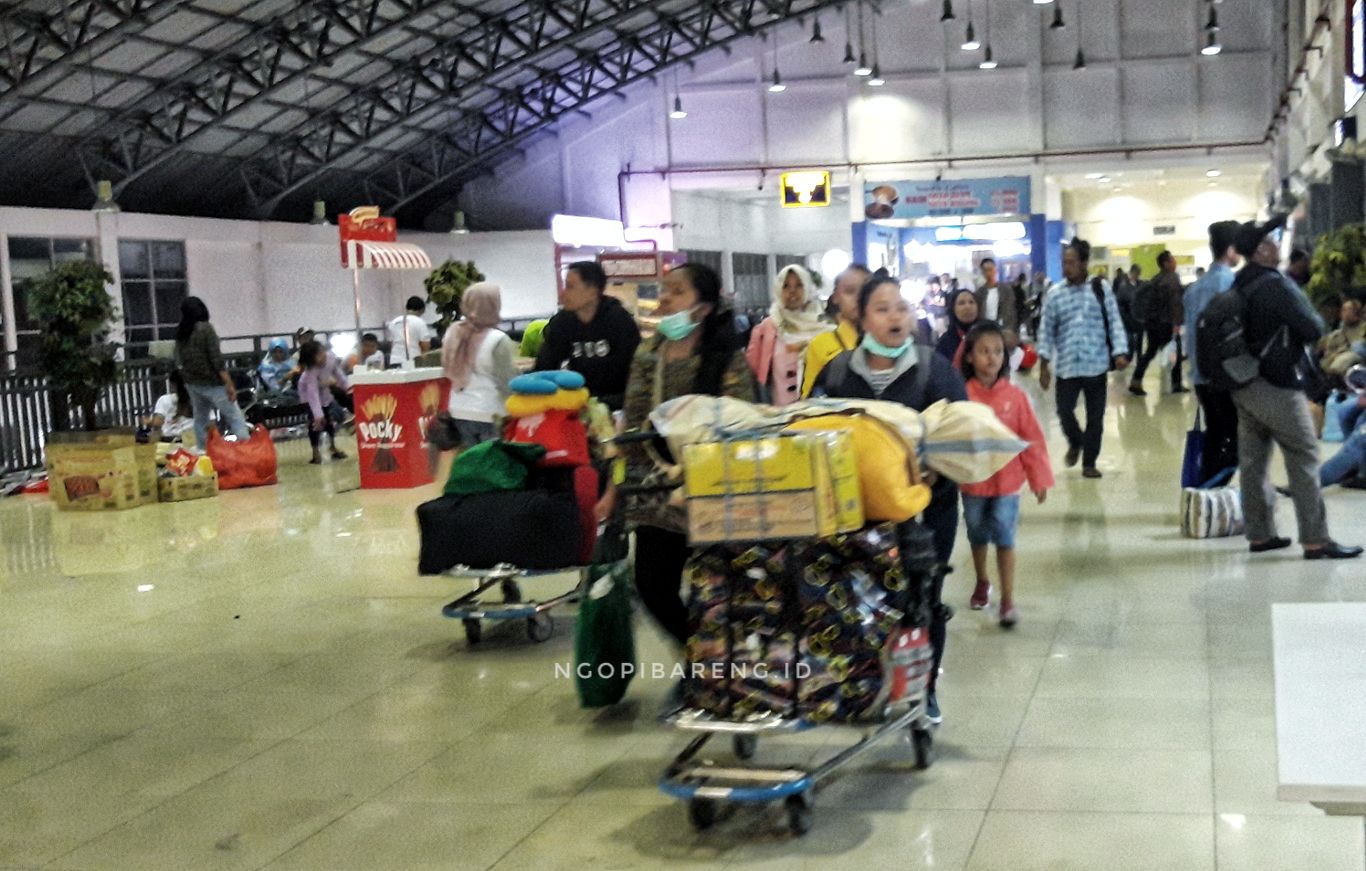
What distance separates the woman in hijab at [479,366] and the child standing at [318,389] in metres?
7.30

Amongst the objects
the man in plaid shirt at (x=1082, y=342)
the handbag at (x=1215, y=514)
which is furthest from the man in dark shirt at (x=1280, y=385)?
the man in plaid shirt at (x=1082, y=342)

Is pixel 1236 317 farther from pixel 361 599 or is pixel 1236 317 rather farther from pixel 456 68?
pixel 456 68

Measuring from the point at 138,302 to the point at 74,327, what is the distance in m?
16.2

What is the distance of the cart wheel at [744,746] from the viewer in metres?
4.81

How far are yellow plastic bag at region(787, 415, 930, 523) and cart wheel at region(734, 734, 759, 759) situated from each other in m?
0.96

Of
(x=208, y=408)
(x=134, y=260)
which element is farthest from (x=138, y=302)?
(x=208, y=408)

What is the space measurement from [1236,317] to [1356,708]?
533 centimetres

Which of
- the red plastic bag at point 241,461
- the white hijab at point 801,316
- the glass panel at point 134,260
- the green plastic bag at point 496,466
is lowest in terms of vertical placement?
the red plastic bag at point 241,461

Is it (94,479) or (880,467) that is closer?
(880,467)

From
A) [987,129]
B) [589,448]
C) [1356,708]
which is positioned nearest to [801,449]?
[1356,708]

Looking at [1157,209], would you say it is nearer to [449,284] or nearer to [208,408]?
[449,284]

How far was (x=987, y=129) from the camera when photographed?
31.9m

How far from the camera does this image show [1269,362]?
7.16 metres

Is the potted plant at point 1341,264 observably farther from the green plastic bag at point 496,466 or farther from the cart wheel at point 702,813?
the cart wheel at point 702,813
